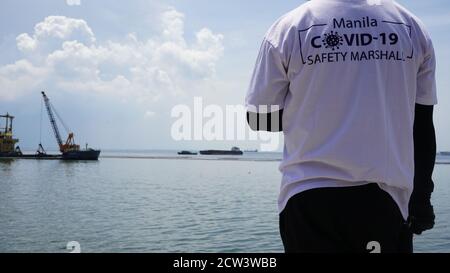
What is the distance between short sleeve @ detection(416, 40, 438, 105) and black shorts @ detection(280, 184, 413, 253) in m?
0.46

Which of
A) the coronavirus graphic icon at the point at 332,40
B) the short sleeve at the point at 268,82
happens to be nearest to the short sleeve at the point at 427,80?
the coronavirus graphic icon at the point at 332,40

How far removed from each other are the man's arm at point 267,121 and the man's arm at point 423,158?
57 centimetres

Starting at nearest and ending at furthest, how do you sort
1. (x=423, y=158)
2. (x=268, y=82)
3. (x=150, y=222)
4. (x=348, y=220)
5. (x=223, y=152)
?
(x=348, y=220)
(x=268, y=82)
(x=423, y=158)
(x=150, y=222)
(x=223, y=152)

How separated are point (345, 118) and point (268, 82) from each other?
1.06 ft

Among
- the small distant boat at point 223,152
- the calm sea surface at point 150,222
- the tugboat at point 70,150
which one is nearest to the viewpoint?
the calm sea surface at point 150,222

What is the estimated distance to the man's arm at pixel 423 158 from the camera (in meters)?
1.70

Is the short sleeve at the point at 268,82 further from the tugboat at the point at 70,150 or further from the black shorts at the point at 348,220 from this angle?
the tugboat at the point at 70,150

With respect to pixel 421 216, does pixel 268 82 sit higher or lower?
higher

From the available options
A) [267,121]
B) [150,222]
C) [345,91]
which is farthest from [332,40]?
[150,222]

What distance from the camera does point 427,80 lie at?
171 centimetres

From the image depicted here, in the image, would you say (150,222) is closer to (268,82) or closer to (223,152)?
(268,82)

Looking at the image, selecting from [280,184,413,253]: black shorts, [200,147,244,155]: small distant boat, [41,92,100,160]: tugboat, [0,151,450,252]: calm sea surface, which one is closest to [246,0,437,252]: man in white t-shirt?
[280,184,413,253]: black shorts

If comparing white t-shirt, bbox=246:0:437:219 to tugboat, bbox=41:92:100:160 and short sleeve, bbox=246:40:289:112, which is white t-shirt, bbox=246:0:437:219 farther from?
tugboat, bbox=41:92:100:160
